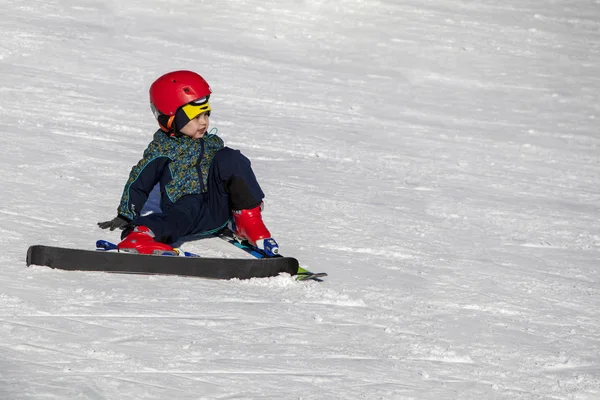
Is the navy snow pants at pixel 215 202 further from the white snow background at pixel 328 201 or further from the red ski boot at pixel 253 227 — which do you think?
the white snow background at pixel 328 201

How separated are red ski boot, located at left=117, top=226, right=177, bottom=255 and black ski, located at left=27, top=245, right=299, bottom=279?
155 mm

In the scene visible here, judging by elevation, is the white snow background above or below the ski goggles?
below

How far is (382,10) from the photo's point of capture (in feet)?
48.8

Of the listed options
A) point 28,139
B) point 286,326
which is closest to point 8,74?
point 28,139

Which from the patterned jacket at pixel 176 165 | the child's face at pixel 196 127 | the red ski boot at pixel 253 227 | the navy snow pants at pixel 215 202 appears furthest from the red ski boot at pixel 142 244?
the child's face at pixel 196 127

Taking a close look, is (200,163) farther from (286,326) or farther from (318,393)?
(318,393)

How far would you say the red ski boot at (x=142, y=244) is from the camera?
4.51 m

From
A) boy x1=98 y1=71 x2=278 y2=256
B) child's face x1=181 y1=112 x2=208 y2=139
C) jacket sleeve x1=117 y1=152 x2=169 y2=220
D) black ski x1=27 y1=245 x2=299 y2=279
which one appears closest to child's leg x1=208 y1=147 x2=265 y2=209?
boy x1=98 y1=71 x2=278 y2=256

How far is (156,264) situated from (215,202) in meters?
0.78

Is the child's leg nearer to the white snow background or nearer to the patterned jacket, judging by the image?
the patterned jacket

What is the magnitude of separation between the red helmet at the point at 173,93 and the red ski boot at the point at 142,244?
70 centimetres

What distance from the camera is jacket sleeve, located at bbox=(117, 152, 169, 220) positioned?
4.87 metres

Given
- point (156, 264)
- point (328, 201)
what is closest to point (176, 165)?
point (156, 264)

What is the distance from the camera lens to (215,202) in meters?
5.07
